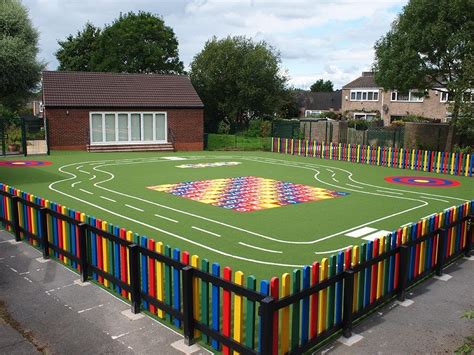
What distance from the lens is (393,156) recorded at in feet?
86.5

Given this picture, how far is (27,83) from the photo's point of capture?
103 ft

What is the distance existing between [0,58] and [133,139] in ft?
33.5

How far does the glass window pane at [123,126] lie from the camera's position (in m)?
33.8

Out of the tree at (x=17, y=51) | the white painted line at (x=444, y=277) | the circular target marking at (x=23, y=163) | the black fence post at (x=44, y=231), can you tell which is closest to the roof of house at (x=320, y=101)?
the tree at (x=17, y=51)

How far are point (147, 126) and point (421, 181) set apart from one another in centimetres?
2075

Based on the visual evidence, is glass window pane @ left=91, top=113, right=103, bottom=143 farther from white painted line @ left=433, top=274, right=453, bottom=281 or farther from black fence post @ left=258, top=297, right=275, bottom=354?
black fence post @ left=258, top=297, right=275, bottom=354

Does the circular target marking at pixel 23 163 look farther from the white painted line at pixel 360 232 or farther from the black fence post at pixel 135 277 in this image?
the black fence post at pixel 135 277

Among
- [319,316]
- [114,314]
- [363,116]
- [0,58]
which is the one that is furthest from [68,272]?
[363,116]

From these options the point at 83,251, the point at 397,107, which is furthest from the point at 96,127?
the point at 397,107

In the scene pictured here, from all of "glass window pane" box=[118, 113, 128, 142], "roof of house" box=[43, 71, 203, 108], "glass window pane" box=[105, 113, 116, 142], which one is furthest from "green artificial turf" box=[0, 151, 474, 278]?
"roof of house" box=[43, 71, 203, 108]

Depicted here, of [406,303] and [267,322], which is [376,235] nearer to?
[406,303]

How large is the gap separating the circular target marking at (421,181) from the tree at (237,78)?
70.5ft

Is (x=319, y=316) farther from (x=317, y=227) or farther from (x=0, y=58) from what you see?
(x=0, y=58)

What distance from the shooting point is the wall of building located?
186 ft
